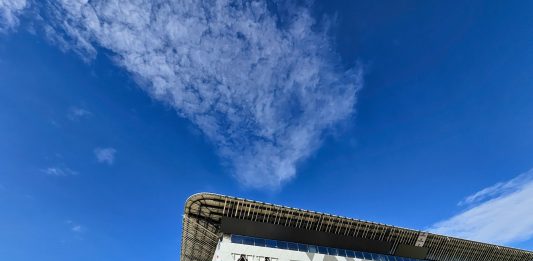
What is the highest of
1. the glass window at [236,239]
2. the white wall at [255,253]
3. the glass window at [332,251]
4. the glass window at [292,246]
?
the glass window at [332,251]

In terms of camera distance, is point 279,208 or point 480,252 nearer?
point 279,208

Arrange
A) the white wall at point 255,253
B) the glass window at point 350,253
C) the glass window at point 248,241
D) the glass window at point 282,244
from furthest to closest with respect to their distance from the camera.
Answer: the glass window at point 350,253 < the glass window at point 282,244 < the glass window at point 248,241 < the white wall at point 255,253

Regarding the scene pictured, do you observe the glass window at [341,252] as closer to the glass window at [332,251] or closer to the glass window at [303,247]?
the glass window at [332,251]

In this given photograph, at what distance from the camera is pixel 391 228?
42.6 meters

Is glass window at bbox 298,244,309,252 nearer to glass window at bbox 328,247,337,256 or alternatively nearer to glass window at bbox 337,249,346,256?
glass window at bbox 328,247,337,256

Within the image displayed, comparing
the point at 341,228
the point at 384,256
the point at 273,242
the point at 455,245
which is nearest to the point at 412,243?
the point at 384,256

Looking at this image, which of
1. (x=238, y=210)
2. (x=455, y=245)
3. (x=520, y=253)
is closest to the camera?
(x=238, y=210)

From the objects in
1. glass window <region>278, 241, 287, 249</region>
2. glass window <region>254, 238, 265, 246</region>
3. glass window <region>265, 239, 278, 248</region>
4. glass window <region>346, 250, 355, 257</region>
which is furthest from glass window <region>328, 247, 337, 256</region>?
glass window <region>254, 238, 265, 246</region>

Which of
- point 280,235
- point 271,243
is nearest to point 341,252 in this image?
point 280,235

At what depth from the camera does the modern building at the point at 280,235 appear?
36.5 meters

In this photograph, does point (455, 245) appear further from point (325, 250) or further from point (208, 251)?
point (208, 251)

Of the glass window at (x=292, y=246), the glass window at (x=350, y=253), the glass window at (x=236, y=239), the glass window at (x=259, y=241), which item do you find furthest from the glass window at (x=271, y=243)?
the glass window at (x=350, y=253)

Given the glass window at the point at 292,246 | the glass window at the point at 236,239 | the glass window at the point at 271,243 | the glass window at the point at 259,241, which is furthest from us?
the glass window at the point at 292,246

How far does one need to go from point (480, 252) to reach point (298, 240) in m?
33.5
